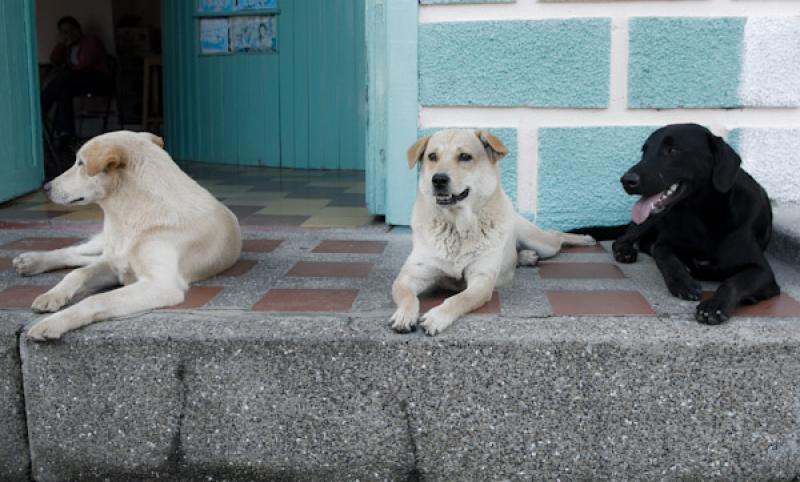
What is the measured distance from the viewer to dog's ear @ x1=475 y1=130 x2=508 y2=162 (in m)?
3.42

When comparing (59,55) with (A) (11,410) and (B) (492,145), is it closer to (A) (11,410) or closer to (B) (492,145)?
(A) (11,410)

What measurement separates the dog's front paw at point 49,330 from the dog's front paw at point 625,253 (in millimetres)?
2612

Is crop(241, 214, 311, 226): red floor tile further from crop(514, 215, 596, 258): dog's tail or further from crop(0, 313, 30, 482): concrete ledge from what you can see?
crop(0, 313, 30, 482): concrete ledge

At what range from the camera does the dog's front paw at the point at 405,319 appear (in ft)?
9.48

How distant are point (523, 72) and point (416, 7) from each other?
2.28 feet

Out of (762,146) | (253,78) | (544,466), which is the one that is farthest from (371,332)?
(253,78)

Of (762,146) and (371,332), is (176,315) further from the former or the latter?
(762,146)

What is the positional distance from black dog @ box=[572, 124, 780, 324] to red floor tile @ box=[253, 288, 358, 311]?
4.21 ft

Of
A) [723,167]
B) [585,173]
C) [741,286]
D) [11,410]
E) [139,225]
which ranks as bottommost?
[11,410]

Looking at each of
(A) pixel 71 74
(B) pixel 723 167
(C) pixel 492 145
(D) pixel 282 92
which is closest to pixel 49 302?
(C) pixel 492 145

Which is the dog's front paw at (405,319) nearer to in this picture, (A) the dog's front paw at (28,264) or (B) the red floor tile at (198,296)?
(B) the red floor tile at (198,296)

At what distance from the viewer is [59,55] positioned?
37.3 feet

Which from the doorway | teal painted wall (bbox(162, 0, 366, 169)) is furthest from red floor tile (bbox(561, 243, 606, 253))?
teal painted wall (bbox(162, 0, 366, 169))

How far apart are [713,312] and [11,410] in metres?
2.61
